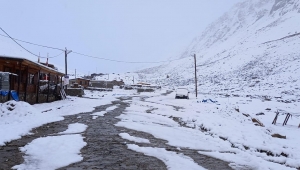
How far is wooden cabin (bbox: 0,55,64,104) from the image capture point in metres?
17.6

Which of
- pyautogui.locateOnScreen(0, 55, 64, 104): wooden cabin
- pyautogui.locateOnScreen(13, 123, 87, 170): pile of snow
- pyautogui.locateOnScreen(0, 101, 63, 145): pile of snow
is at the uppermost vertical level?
pyautogui.locateOnScreen(0, 55, 64, 104): wooden cabin

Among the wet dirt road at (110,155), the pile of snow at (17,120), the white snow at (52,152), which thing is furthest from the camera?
the pile of snow at (17,120)

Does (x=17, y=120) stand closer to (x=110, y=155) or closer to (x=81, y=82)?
(x=110, y=155)

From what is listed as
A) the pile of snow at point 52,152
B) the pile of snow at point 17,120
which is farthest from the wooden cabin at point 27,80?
the pile of snow at point 52,152

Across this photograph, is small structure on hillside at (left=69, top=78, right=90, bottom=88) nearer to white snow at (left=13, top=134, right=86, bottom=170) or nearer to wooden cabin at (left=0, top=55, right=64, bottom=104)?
wooden cabin at (left=0, top=55, right=64, bottom=104)

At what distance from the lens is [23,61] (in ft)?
56.0

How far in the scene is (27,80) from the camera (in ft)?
67.6

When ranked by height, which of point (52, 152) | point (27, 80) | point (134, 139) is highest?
point (27, 80)

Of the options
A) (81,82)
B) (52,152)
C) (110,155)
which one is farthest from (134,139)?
(81,82)

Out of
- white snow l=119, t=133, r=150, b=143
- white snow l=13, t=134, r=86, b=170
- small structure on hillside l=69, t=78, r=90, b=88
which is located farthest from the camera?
small structure on hillside l=69, t=78, r=90, b=88

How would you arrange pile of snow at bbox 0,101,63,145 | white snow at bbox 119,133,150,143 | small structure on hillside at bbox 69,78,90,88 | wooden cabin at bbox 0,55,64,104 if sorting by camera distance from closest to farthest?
white snow at bbox 119,133,150,143, pile of snow at bbox 0,101,63,145, wooden cabin at bbox 0,55,64,104, small structure on hillside at bbox 69,78,90,88

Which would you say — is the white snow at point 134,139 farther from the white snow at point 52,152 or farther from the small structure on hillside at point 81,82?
the small structure on hillside at point 81,82

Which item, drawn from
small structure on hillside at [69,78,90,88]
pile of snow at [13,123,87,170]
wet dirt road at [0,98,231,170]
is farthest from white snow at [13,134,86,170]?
small structure on hillside at [69,78,90,88]

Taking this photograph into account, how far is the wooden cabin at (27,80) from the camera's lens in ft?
57.6
